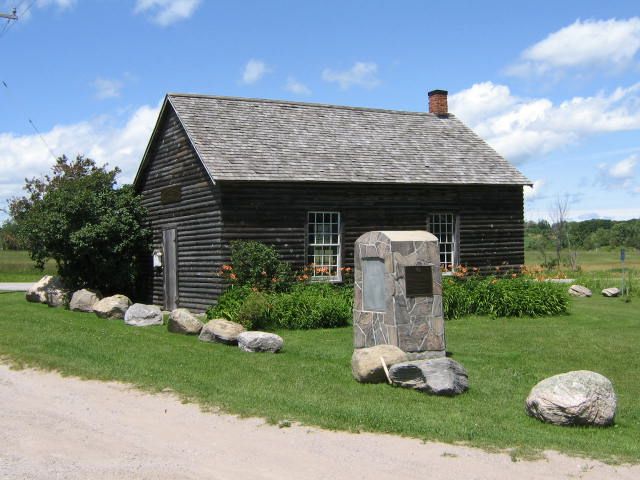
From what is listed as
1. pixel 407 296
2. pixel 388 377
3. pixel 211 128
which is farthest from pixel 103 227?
pixel 388 377

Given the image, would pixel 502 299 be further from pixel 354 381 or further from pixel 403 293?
pixel 354 381

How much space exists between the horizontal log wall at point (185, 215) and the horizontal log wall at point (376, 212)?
0.74m

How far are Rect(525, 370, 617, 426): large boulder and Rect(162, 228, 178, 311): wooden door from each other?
1479 cm

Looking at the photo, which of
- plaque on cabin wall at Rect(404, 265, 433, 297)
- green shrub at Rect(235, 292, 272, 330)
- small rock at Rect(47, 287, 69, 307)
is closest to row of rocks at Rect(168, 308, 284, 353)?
Result: green shrub at Rect(235, 292, 272, 330)

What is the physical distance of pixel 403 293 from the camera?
12602 millimetres

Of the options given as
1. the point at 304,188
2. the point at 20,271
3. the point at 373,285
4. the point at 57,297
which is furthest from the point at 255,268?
the point at 20,271

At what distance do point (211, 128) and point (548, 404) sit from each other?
1462cm

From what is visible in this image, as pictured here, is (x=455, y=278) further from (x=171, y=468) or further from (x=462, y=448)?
(x=171, y=468)

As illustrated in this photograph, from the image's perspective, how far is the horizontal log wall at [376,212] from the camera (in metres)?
19.9

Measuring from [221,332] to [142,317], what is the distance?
4.39 metres

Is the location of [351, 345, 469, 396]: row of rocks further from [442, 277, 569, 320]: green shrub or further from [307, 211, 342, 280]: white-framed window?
[307, 211, 342, 280]: white-framed window

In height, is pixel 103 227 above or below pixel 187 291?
above

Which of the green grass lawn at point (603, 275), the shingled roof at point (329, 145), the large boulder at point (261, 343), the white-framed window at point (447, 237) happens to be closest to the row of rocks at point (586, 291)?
the green grass lawn at point (603, 275)

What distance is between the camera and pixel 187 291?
21.4 m
